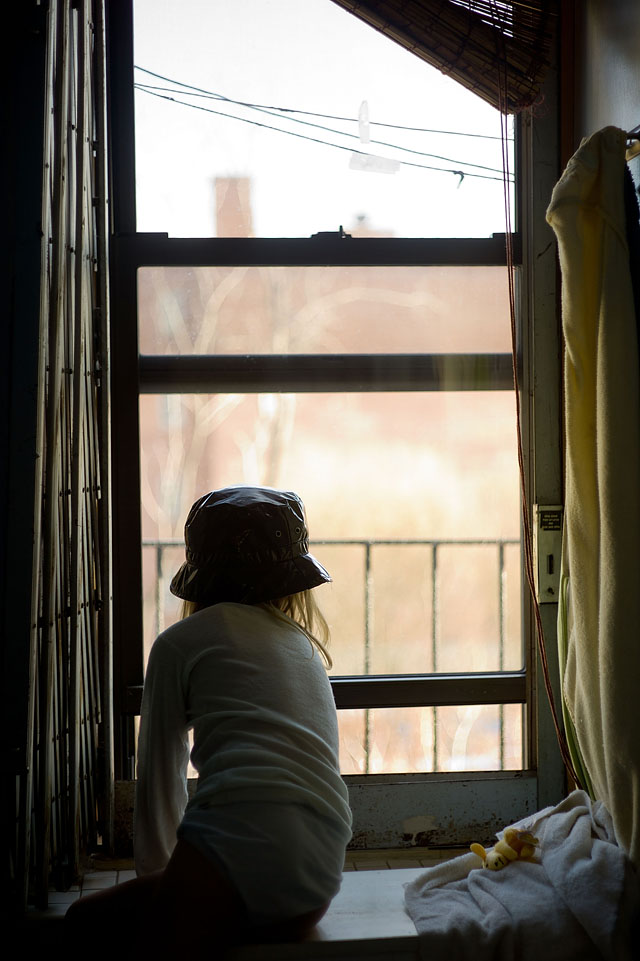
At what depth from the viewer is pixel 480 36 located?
2.18m

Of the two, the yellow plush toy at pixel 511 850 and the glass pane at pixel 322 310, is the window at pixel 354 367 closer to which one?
the glass pane at pixel 322 310

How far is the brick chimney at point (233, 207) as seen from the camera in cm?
231

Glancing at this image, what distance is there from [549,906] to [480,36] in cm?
212

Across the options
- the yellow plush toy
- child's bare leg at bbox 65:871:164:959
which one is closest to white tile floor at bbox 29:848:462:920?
the yellow plush toy

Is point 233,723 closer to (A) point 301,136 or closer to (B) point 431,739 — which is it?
(B) point 431,739

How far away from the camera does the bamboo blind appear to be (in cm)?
186

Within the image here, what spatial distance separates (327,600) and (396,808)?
0.62 metres

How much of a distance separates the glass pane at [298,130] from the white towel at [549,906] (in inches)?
65.0

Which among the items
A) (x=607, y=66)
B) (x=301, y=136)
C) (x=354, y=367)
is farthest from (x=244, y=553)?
(x=607, y=66)

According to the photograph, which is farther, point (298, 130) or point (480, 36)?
point (298, 130)

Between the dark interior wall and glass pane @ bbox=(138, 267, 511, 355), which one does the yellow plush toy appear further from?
the dark interior wall

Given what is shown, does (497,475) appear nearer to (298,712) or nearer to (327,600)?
(327,600)

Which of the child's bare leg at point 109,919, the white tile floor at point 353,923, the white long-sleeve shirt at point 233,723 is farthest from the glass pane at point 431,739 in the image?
the child's bare leg at point 109,919

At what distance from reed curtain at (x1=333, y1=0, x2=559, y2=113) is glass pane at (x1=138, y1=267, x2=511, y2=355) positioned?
0.51 meters
